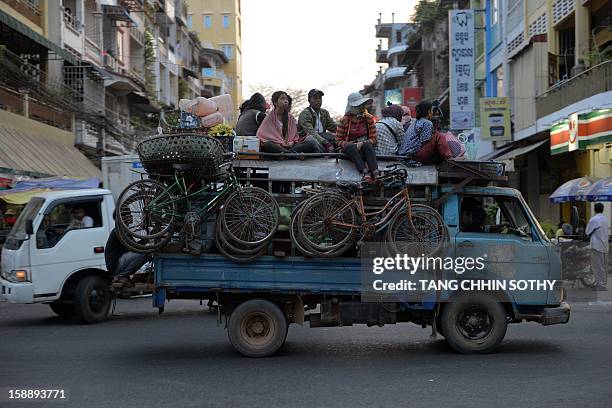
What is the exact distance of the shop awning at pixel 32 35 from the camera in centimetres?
2338

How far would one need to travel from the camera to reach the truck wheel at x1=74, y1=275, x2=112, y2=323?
12.6 meters

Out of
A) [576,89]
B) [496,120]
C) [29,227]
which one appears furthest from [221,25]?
[29,227]

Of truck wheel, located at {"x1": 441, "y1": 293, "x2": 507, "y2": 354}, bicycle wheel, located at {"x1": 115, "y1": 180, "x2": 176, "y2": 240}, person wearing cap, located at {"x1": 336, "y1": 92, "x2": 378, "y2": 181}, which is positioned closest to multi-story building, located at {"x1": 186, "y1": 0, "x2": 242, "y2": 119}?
person wearing cap, located at {"x1": 336, "y1": 92, "x2": 378, "y2": 181}

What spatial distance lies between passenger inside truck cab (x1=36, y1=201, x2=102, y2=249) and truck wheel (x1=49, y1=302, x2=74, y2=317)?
1515 mm

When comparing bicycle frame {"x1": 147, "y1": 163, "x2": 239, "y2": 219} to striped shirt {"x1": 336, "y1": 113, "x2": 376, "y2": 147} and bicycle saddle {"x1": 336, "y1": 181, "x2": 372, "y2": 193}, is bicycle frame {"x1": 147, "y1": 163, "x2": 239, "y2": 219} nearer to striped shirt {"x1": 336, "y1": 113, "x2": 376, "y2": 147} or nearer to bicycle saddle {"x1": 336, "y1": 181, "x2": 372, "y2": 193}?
bicycle saddle {"x1": 336, "y1": 181, "x2": 372, "y2": 193}

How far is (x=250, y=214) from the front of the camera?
8.95m

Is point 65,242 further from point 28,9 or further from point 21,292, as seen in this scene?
point 28,9

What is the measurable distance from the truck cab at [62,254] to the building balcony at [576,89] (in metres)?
13.7

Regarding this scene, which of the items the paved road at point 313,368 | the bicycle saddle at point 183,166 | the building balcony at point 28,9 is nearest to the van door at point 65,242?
the paved road at point 313,368

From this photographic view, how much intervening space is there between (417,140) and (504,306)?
7.32ft

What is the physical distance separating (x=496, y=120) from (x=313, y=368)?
22.3m

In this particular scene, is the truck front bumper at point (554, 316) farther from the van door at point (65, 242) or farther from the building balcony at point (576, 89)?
the building balcony at point (576, 89)

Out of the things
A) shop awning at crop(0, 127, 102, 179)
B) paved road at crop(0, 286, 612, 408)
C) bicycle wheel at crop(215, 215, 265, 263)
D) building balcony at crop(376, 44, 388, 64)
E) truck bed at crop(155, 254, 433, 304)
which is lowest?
paved road at crop(0, 286, 612, 408)

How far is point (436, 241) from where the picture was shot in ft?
29.5
